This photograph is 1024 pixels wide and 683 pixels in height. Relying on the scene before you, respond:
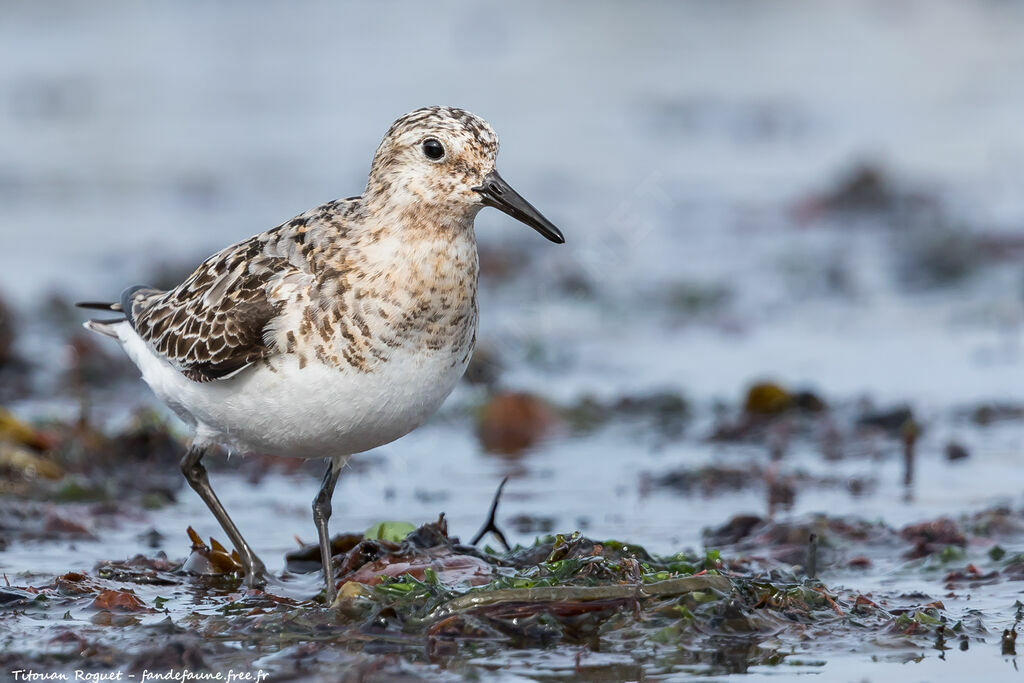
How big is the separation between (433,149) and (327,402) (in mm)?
1007

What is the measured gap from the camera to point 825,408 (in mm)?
8539

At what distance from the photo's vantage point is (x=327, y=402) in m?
5.23

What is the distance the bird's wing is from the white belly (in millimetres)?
90

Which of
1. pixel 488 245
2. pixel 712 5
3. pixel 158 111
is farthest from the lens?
pixel 712 5

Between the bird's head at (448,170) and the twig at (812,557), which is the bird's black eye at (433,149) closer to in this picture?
the bird's head at (448,170)

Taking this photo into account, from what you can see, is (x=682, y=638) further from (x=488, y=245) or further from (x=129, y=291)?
(x=488, y=245)

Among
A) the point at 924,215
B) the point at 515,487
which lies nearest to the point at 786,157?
the point at 924,215

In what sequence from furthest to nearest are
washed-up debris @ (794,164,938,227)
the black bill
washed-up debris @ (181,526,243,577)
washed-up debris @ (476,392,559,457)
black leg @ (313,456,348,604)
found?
washed-up debris @ (794,164,938,227)
washed-up debris @ (476,392,559,457)
washed-up debris @ (181,526,243,577)
black leg @ (313,456,348,604)
the black bill

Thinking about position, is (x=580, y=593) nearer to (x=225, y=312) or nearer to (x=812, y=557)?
(x=812, y=557)

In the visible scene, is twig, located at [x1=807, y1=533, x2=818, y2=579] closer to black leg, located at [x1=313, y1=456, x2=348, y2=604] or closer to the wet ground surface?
the wet ground surface

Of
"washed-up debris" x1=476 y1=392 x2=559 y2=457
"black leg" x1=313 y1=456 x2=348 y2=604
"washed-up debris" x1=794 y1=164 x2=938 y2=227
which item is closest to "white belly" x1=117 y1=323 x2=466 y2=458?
"black leg" x1=313 y1=456 x2=348 y2=604

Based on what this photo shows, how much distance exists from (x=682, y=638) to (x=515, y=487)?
2.75 m

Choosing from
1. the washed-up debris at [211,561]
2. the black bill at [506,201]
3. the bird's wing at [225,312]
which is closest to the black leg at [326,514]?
the washed-up debris at [211,561]

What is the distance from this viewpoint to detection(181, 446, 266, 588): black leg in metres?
5.81
